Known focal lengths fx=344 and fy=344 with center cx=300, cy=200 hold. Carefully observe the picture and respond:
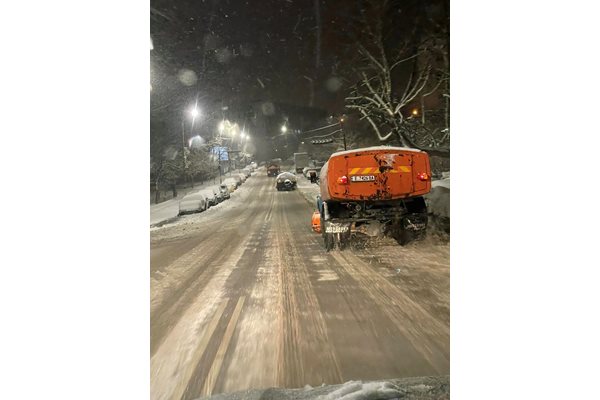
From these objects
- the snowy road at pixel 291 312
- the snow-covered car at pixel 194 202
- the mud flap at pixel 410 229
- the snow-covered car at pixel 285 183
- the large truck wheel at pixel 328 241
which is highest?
the snow-covered car at pixel 285 183

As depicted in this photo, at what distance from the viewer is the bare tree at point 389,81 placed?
12.4 ft

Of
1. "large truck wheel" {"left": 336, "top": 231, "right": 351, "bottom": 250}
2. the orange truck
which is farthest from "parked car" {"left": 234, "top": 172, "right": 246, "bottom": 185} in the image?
"large truck wheel" {"left": 336, "top": 231, "right": 351, "bottom": 250}

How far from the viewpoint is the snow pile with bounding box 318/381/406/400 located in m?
2.06

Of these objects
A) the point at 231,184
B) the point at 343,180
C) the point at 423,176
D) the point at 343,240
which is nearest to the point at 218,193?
the point at 231,184

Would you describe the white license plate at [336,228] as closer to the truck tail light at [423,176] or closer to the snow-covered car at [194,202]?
the truck tail light at [423,176]

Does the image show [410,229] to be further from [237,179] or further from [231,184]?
[231,184]

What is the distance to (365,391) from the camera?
6.88 feet

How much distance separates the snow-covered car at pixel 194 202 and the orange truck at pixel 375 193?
257cm

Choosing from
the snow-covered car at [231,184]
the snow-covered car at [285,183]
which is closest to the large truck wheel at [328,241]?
the snow-covered car at [285,183]

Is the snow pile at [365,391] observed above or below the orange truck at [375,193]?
below

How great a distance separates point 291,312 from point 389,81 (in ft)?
9.41

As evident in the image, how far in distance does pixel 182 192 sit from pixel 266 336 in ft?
Result: 14.3
